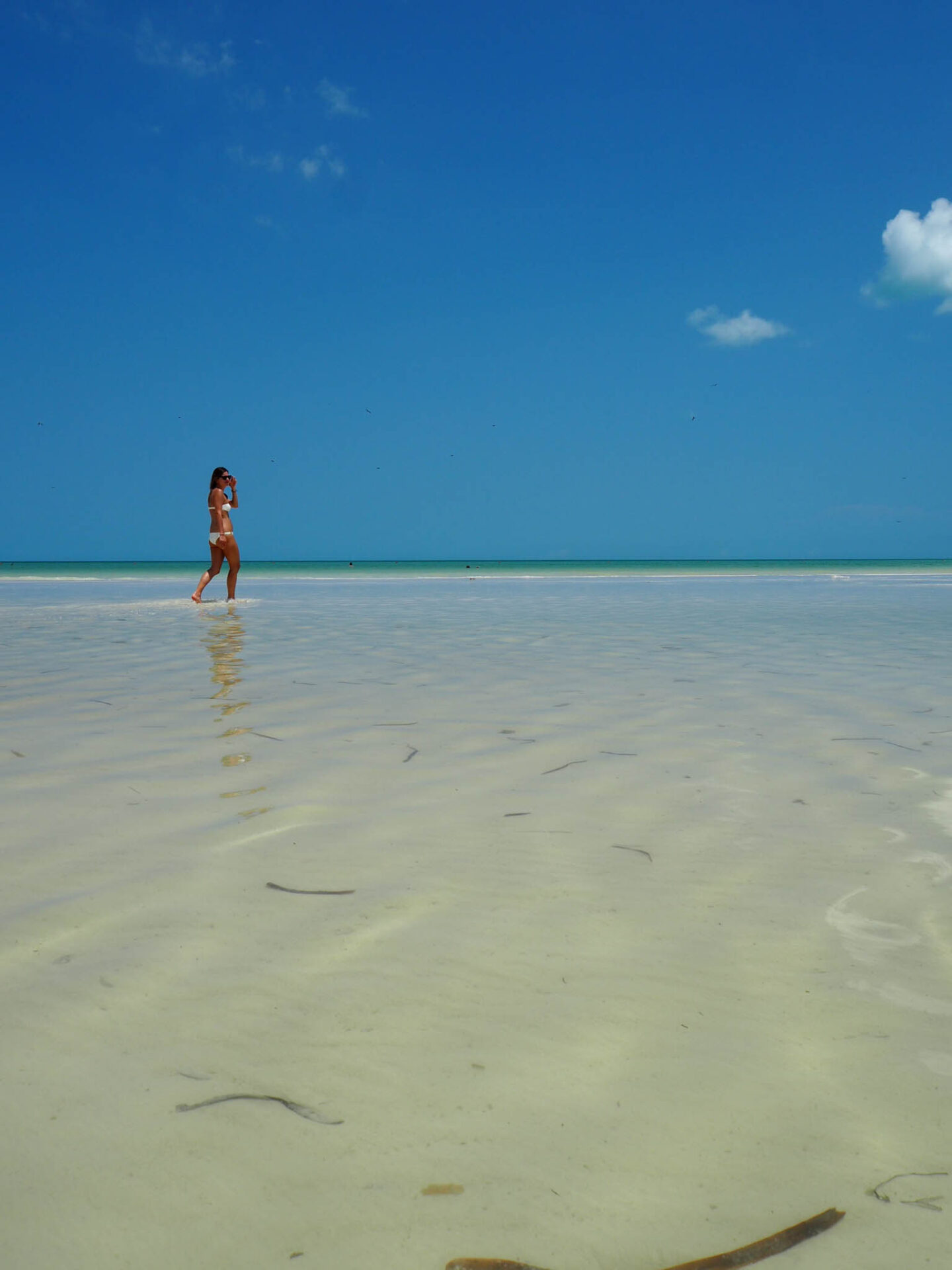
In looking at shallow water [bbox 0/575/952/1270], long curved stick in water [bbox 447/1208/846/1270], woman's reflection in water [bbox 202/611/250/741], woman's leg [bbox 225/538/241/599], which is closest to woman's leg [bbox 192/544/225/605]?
woman's leg [bbox 225/538/241/599]

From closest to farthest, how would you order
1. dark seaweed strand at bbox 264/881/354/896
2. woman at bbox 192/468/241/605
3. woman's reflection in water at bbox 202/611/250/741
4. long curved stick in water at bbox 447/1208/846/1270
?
long curved stick in water at bbox 447/1208/846/1270, dark seaweed strand at bbox 264/881/354/896, woman's reflection in water at bbox 202/611/250/741, woman at bbox 192/468/241/605

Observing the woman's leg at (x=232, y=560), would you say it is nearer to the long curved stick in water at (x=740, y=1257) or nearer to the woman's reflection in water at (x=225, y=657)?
the woman's reflection in water at (x=225, y=657)

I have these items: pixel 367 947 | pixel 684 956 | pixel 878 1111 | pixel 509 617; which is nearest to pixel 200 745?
pixel 367 947

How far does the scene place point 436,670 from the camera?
18.5 ft

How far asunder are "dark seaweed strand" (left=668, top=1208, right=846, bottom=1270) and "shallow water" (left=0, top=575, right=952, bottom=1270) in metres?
0.01

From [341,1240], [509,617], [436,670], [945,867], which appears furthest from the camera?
Result: [509,617]

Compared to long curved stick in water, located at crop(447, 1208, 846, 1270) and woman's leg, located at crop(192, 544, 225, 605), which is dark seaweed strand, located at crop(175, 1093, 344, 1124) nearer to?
long curved stick in water, located at crop(447, 1208, 846, 1270)

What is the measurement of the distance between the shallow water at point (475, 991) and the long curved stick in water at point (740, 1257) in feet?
0.04

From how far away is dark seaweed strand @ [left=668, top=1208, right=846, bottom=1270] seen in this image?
0.99m

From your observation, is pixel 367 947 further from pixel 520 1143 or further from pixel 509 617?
pixel 509 617

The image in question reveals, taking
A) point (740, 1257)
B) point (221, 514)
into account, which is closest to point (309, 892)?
point (740, 1257)

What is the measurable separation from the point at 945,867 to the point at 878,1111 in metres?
1.07

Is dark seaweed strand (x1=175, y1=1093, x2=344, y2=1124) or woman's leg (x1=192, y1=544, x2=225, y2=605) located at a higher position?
woman's leg (x1=192, y1=544, x2=225, y2=605)

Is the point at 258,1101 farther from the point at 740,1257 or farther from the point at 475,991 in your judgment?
the point at 740,1257
